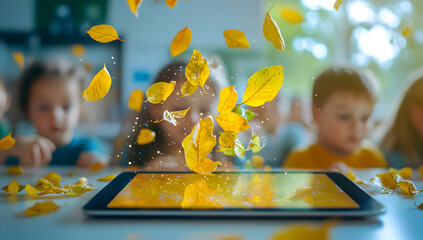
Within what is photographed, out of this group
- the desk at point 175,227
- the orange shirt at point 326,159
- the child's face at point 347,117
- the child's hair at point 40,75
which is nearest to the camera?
the desk at point 175,227

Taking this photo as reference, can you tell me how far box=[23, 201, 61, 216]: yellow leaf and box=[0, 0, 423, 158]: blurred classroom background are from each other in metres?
1.92

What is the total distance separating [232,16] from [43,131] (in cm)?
160

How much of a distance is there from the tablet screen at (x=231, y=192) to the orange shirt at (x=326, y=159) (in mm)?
729

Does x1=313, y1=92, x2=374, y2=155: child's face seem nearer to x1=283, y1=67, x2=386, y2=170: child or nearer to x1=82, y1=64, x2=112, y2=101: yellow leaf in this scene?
x1=283, y1=67, x2=386, y2=170: child

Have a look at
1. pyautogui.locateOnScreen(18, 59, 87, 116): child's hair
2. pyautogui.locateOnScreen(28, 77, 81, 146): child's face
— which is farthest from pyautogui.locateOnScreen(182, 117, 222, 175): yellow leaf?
pyautogui.locateOnScreen(18, 59, 87, 116): child's hair

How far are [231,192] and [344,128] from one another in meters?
0.88

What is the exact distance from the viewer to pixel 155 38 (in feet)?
8.35

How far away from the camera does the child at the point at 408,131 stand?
4.47 ft

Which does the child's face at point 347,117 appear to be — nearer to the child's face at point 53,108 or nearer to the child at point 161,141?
the child at point 161,141

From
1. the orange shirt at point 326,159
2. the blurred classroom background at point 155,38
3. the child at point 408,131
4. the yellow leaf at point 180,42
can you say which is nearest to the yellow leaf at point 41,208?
the yellow leaf at point 180,42

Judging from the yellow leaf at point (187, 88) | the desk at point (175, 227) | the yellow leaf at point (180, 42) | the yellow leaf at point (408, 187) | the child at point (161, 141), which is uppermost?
the yellow leaf at point (180, 42)

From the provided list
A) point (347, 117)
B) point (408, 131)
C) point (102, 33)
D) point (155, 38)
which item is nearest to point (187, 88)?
point (102, 33)

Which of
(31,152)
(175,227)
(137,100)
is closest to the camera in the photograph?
(175,227)

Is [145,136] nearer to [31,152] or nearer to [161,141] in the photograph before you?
[161,141]
